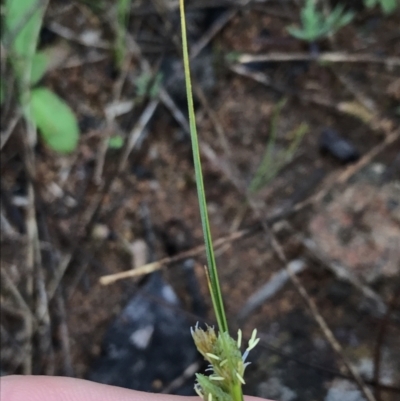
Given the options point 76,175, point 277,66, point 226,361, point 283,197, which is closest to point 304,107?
point 277,66

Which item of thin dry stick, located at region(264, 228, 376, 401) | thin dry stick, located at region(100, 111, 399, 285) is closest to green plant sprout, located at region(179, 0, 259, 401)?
thin dry stick, located at region(264, 228, 376, 401)

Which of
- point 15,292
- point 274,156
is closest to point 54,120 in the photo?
point 15,292

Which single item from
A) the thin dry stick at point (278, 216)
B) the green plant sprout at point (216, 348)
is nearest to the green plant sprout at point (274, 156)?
the thin dry stick at point (278, 216)

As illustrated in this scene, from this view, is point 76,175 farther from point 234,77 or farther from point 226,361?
point 226,361

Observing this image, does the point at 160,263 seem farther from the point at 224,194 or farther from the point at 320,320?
the point at 320,320

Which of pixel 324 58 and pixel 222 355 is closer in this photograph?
pixel 222 355

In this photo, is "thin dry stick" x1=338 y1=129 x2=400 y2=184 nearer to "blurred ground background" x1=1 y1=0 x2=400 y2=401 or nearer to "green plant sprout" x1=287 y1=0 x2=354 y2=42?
"blurred ground background" x1=1 y1=0 x2=400 y2=401

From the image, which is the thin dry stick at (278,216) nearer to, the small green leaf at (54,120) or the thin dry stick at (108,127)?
the thin dry stick at (108,127)

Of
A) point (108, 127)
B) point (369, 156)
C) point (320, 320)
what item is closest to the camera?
point (320, 320)
